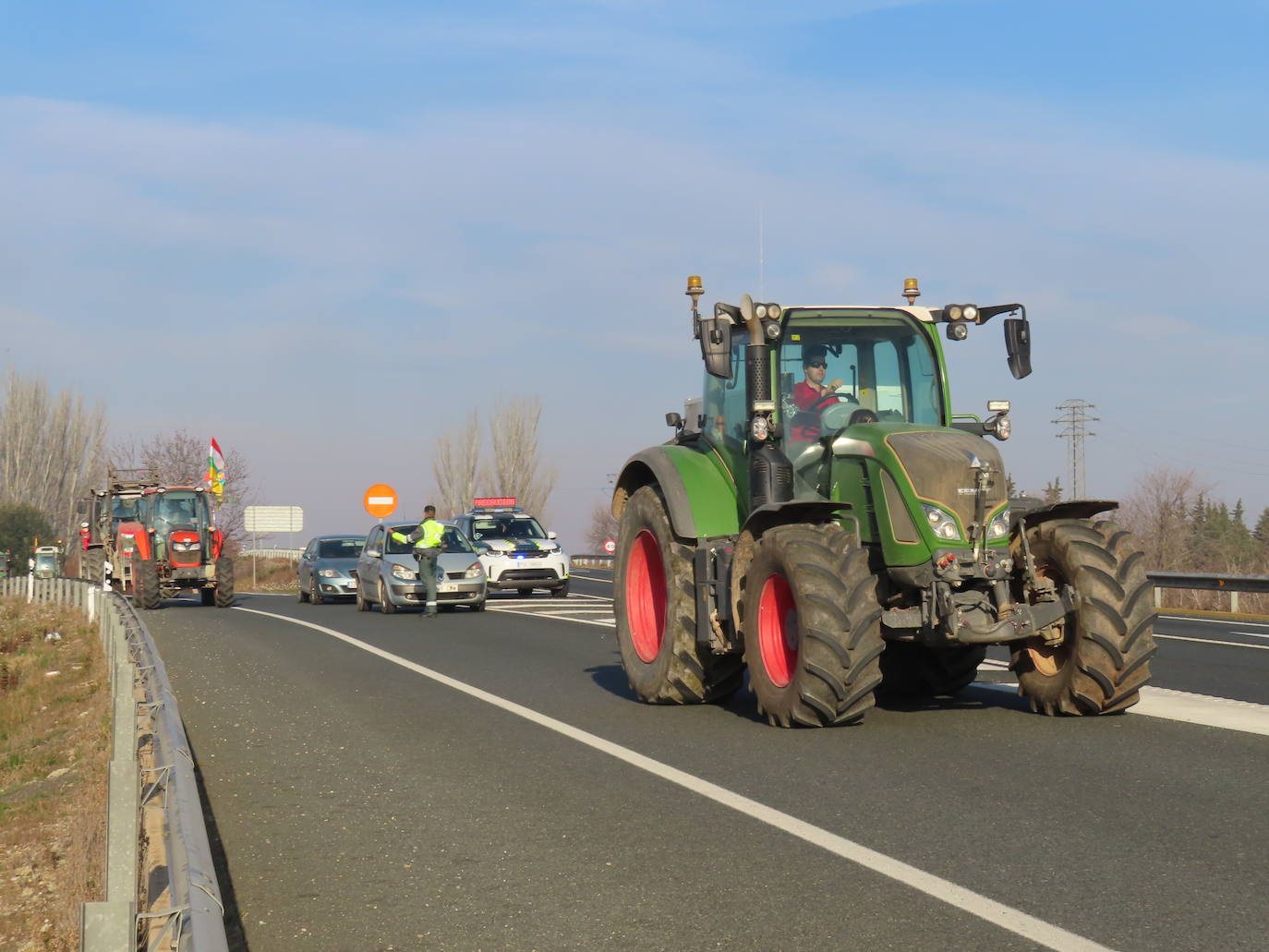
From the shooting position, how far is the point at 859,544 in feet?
31.8

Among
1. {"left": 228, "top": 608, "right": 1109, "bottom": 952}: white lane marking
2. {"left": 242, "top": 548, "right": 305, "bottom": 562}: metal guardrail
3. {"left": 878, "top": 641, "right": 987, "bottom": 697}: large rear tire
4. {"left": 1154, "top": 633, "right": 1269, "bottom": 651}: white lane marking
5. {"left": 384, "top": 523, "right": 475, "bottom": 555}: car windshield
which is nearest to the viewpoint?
{"left": 228, "top": 608, "right": 1109, "bottom": 952}: white lane marking

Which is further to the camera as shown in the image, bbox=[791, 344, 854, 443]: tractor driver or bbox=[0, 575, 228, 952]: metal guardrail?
bbox=[791, 344, 854, 443]: tractor driver

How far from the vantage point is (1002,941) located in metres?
4.73

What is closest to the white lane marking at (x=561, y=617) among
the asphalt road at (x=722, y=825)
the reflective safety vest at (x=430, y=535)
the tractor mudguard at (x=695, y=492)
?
the reflective safety vest at (x=430, y=535)

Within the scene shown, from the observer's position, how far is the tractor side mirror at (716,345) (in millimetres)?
9930

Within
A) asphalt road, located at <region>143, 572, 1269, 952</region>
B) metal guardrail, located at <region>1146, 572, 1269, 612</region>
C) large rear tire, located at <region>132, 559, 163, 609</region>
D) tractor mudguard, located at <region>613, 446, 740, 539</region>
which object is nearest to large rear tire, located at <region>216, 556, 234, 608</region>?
large rear tire, located at <region>132, 559, 163, 609</region>

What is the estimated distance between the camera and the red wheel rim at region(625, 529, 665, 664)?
1196 cm

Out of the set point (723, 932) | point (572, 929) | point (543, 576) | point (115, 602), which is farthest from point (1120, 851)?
point (543, 576)

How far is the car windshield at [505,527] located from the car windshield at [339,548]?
2.69 m

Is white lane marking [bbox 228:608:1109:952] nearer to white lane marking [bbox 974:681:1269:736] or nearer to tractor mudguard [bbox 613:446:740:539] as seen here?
tractor mudguard [bbox 613:446:740:539]

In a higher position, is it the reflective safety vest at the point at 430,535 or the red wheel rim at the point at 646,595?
the reflective safety vest at the point at 430,535

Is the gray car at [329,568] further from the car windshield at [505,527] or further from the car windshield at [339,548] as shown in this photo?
the car windshield at [505,527]

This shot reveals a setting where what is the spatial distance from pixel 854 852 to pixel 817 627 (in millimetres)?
3031

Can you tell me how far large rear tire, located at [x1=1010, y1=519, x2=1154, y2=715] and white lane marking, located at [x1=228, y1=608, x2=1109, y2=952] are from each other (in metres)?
2.89
